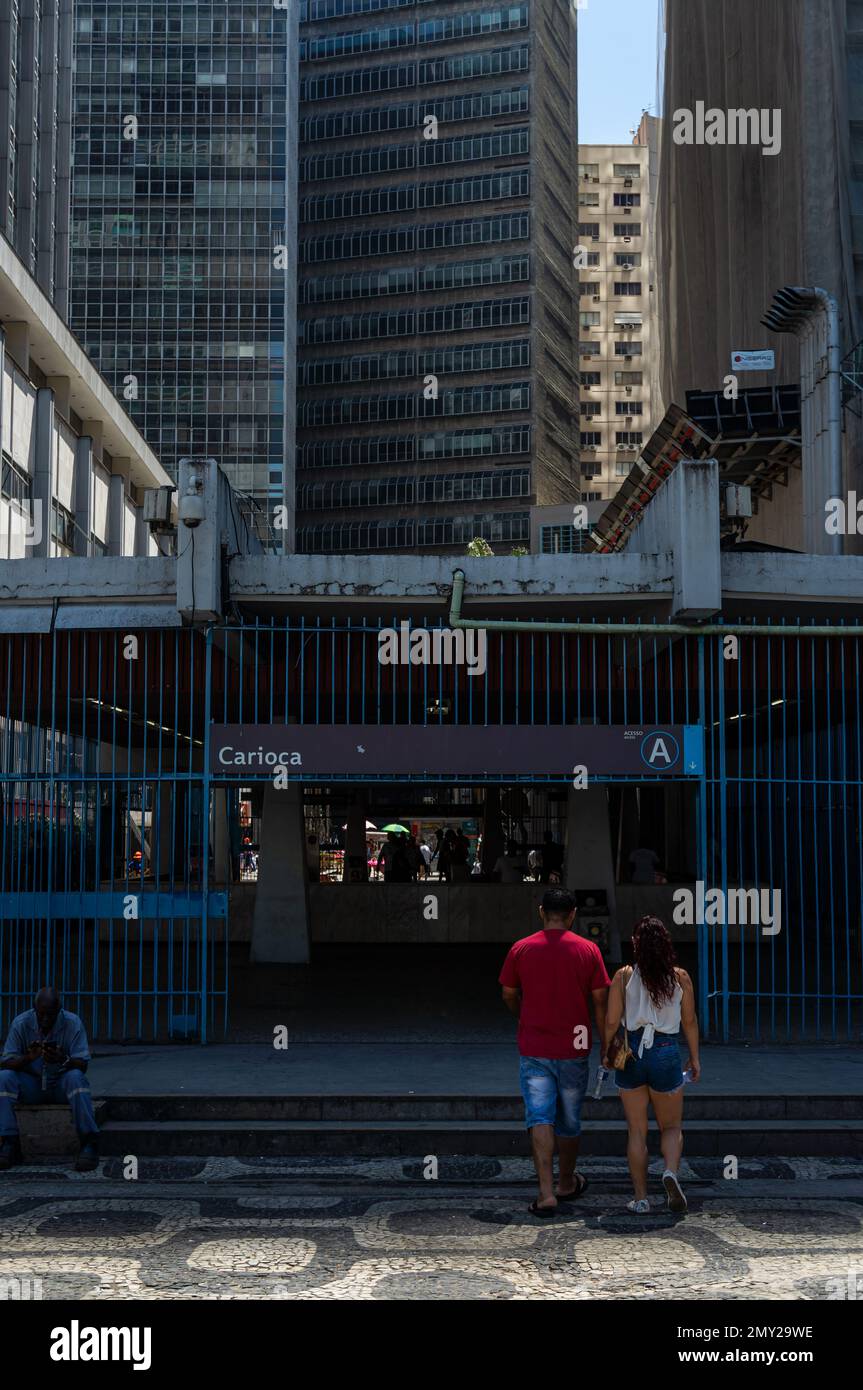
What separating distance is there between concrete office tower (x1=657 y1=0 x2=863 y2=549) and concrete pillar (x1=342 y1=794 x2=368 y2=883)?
10.2 m

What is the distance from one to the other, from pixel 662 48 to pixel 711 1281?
50.9 meters

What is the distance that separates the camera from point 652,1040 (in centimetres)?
751

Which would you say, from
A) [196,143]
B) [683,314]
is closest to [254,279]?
[196,143]

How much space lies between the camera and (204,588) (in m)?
12.1

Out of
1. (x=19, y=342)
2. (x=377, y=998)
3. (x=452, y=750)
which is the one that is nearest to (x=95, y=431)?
(x=19, y=342)

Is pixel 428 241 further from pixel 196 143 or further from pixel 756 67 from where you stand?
pixel 756 67

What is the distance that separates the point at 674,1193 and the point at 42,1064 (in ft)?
13.4

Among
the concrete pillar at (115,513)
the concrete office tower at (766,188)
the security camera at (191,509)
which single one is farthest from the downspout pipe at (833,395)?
the concrete pillar at (115,513)

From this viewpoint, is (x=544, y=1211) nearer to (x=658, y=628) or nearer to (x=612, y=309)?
(x=658, y=628)

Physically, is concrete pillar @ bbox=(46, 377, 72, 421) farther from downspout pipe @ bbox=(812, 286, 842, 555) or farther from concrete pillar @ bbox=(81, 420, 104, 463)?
downspout pipe @ bbox=(812, 286, 842, 555)

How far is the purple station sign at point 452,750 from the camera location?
1198 centimetres

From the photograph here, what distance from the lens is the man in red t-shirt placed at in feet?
24.8

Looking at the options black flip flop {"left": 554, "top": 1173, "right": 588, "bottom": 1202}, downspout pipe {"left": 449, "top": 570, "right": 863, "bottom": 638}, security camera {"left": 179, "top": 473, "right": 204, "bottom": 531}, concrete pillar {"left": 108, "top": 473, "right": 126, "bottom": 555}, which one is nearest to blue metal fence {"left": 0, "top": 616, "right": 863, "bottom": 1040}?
downspout pipe {"left": 449, "top": 570, "right": 863, "bottom": 638}

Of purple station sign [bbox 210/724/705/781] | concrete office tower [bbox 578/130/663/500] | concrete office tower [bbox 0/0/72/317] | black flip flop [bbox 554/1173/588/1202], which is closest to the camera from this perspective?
black flip flop [bbox 554/1173/588/1202]
